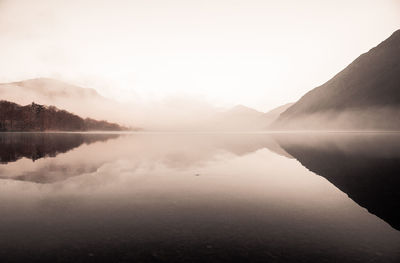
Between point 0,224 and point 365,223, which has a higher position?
point 0,224

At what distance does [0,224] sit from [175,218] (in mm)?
9283

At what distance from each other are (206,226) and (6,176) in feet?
79.9

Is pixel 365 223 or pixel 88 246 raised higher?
pixel 88 246

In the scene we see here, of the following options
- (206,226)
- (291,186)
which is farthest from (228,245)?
(291,186)

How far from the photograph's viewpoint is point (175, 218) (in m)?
15.0

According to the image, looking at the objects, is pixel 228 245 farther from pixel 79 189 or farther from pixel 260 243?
pixel 79 189

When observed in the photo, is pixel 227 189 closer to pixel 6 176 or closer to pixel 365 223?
pixel 365 223

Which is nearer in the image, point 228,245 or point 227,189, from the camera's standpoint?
point 228,245

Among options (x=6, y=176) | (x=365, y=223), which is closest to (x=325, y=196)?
(x=365, y=223)

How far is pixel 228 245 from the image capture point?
11.5m

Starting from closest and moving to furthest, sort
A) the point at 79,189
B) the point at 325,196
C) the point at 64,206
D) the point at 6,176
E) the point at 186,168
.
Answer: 1. the point at 64,206
2. the point at 325,196
3. the point at 79,189
4. the point at 6,176
5. the point at 186,168

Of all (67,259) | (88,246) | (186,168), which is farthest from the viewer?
(186,168)

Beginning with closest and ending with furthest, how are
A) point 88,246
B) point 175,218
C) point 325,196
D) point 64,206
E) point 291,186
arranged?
point 88,246 → point 175,218 → point 64,206 → point 325,196 → point 291,186

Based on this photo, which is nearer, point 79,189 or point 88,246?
point 88,246
